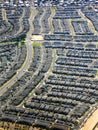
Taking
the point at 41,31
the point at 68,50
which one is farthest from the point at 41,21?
the point at 68,50

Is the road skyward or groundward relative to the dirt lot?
skyward

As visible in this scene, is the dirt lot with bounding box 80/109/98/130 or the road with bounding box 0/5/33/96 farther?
the road with bounding box 0/5/33/96

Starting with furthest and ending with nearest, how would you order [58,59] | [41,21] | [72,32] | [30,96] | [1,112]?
[41,21] < [72,32] < [58,59] < [30,96] < [1,112]

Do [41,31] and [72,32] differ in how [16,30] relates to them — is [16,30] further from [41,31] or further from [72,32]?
[72,32]

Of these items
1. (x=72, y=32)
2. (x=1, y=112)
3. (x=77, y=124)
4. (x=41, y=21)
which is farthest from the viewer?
(x=41, y=21)

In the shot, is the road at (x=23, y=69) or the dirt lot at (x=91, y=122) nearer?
the dirt lot at (x=91, y=122)

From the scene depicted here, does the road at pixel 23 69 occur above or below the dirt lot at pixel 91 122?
above

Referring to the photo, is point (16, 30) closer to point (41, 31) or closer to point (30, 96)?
point (41, 31)

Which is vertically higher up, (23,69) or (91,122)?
(23,69)

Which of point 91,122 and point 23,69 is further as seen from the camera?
point 23,69

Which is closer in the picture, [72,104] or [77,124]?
[77,124]
